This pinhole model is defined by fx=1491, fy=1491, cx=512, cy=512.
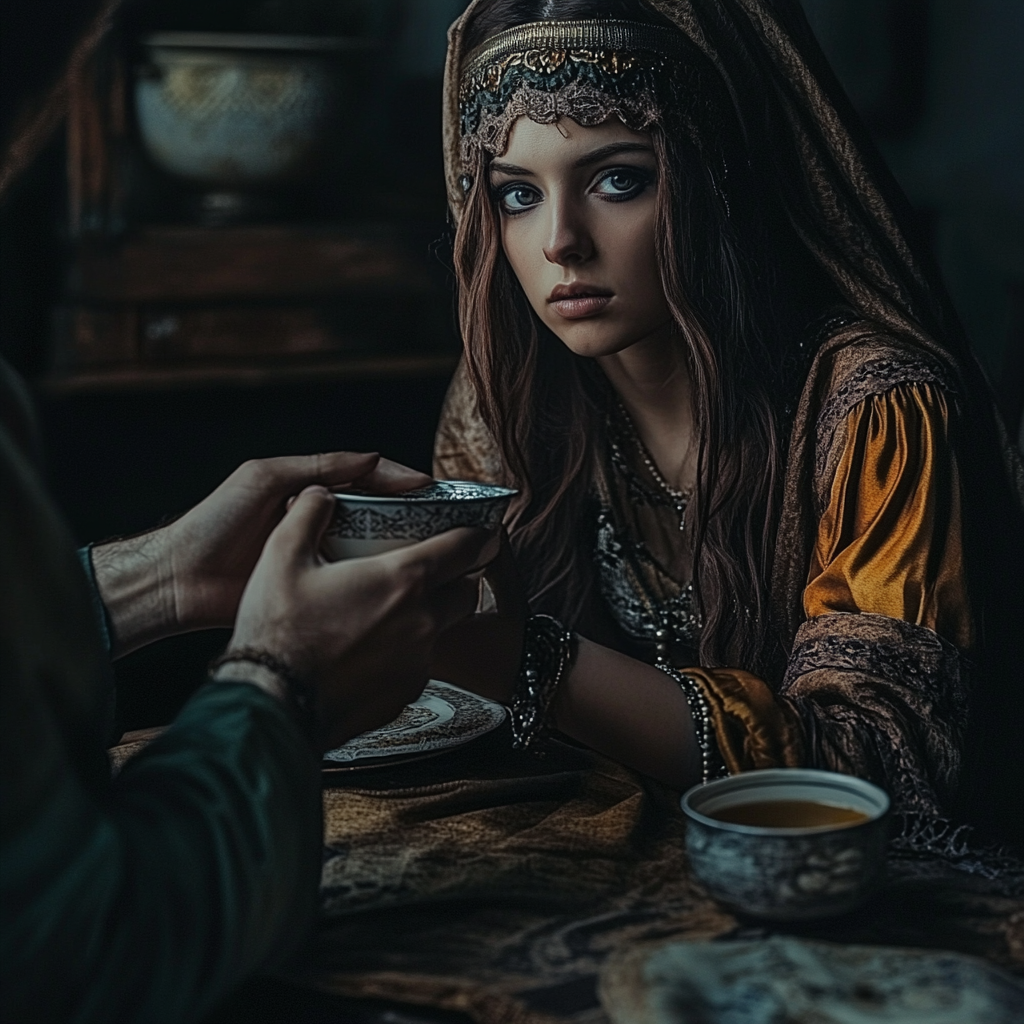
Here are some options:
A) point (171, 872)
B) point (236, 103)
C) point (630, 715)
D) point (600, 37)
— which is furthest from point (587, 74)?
point (236, 103)

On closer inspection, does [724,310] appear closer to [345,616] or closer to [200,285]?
[345,616]

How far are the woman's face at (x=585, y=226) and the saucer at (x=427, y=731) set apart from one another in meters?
0.32

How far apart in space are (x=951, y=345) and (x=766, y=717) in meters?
0.42

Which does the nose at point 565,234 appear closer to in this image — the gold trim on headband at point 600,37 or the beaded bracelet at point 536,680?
the gold trim on headband at point 600,37

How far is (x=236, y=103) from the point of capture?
2188 millimetres

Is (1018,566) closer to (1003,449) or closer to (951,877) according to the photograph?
(1003,449)

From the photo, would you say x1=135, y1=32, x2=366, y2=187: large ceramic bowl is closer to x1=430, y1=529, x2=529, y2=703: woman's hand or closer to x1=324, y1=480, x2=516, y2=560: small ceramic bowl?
x1=430, y1=529, x2=529, y2=703: woman's hand

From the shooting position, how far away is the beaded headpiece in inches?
48.3

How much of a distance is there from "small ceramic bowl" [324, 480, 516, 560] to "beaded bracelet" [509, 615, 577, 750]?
0.20 meters

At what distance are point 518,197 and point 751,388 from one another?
27cm

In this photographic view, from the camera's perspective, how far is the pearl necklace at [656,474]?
1.45 m

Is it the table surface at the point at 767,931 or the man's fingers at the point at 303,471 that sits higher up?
the man's fingers at the point at 303,471

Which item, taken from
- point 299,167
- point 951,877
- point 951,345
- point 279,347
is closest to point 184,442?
point 279,347

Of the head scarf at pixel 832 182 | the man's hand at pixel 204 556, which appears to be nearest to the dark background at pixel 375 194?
the head scarf at pixel 832 182
